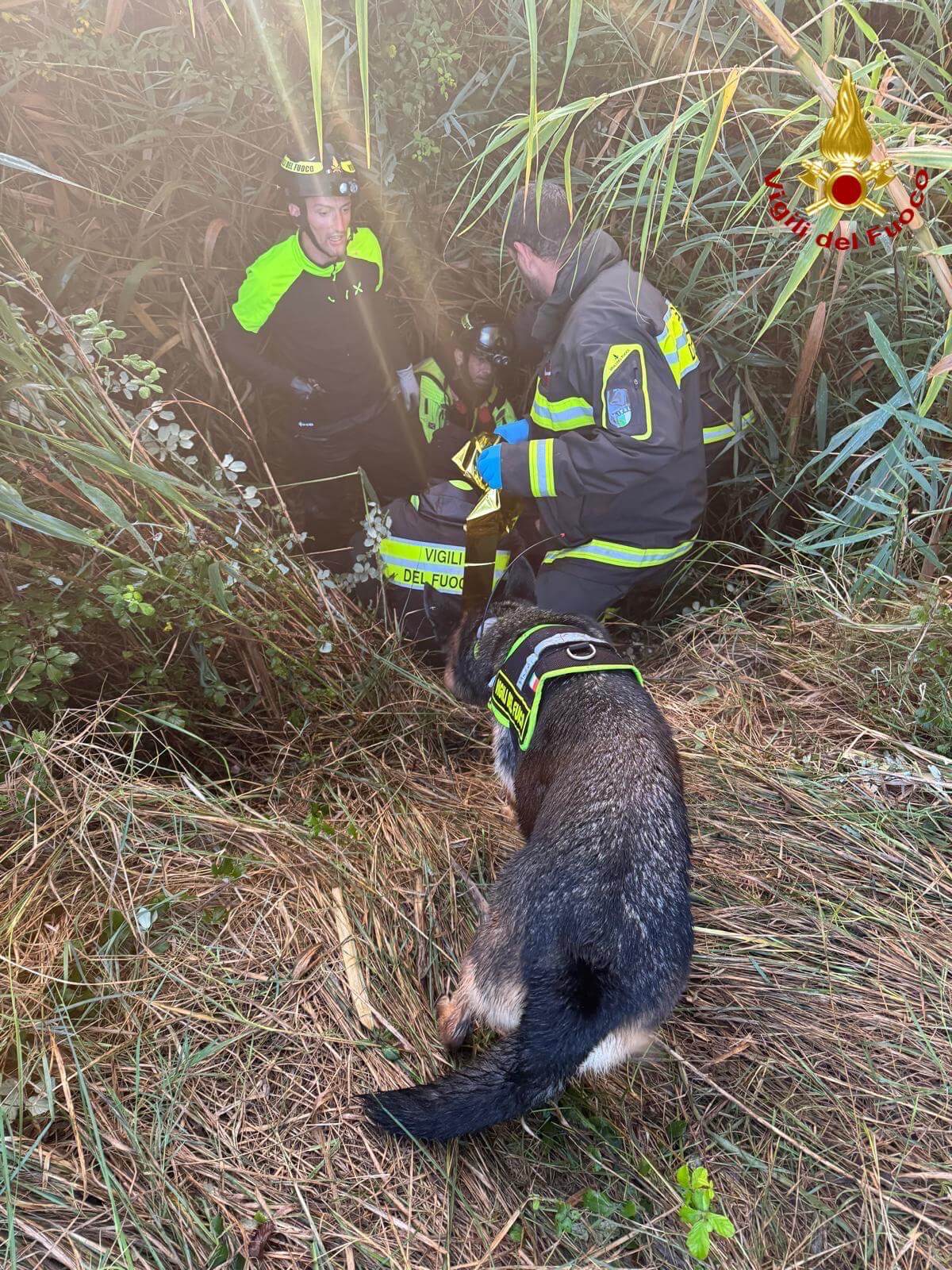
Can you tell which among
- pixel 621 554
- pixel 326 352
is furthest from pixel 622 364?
pixel 326 352

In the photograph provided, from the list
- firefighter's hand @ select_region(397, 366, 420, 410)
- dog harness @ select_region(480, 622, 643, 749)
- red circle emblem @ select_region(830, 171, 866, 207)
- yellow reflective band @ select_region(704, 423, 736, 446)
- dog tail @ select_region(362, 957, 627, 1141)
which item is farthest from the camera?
firefighter's hand @ select_region(397, 366, 420, 410)

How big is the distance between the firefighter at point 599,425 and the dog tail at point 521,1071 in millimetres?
2216

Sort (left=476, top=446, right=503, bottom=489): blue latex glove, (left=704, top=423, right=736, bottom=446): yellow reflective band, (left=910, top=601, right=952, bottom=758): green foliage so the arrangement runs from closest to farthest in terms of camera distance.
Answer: (left=910, top=601, right=952, bottom=758): green foliage → (left=476, top=446, right=503, bottom=489): blue latex glove → (left=704, top=423, right=736, bottom=446): yellow reflective band

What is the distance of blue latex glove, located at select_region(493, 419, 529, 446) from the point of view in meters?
3.89

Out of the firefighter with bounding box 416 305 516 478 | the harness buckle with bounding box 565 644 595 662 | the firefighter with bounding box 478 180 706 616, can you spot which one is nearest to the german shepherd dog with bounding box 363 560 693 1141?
the harness buckle with bounding box 565 644 595 662

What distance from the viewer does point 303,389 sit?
4.34 m

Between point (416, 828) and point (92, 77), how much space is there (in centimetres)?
351

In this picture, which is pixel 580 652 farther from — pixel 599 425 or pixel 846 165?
pixel 846 165

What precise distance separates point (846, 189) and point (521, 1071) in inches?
87.3

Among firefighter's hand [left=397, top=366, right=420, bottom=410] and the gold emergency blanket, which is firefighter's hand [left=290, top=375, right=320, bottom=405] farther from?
the gold emergency blanket

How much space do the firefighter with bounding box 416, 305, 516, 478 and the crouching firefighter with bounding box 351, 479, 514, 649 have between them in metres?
0.65

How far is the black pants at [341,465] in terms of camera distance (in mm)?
4352

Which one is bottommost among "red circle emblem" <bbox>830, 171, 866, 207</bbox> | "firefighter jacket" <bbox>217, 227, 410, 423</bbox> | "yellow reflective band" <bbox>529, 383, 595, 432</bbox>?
"yellow reflective band" <bbox>529, 383, 595, 432</bbox>

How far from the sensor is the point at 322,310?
14.0 feet
